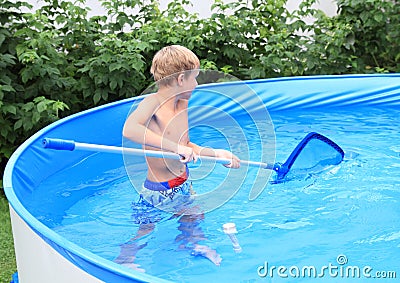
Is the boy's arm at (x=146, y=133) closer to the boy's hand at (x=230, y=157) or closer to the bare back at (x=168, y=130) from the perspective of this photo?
the bare back at (x=168, y=130)

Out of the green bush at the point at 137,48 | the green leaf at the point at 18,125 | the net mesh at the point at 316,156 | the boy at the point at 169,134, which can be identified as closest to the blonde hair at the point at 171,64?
the boy at the point at 169,134

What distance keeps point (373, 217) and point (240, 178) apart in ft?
1.98

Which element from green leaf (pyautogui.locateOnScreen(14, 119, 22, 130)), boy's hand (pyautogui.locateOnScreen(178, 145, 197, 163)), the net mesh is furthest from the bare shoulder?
green leaf (pyautogui.locateOnScreen(14, 119, 22, 130))

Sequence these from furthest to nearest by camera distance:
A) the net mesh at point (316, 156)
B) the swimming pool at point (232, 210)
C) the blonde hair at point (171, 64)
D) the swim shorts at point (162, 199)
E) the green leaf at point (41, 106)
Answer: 1. the green leaf at point (41, 106)
2. the net mesh at point (316, 156)
3. the swim shorts at point (162, 199)
4. the blonde hair at point (171, 64)
5. the swimming pool at point (232, 210)

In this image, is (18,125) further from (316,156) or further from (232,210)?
(316,156)

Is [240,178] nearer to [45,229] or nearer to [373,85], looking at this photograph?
[45,229]

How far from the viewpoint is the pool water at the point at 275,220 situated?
2.73 metres

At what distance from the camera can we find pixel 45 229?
2.25 m

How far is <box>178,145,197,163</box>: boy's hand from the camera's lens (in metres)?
2.68

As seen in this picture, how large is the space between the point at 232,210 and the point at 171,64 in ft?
2.69

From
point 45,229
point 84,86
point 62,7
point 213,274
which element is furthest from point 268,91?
point 45,229

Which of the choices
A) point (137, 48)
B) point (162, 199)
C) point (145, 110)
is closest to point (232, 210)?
point (162, 199)

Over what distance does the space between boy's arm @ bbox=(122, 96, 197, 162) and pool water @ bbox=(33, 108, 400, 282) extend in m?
0.18

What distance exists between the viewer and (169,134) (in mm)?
2795
